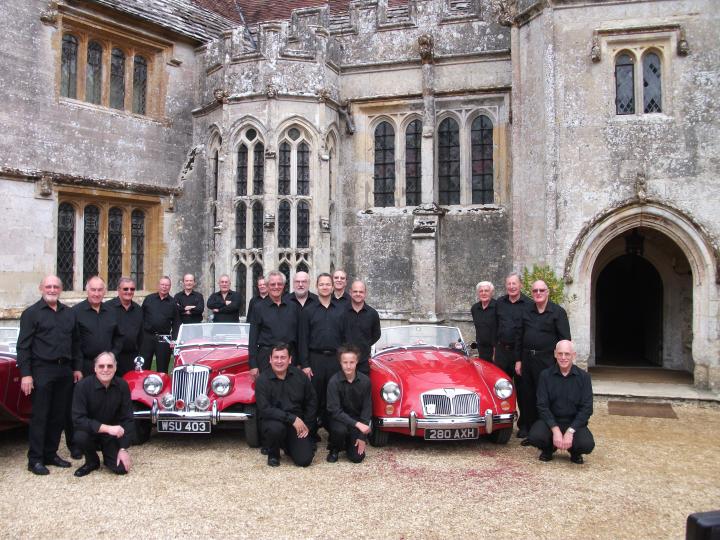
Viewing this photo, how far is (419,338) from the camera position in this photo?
26.6 feet

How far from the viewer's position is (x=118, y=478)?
18.5 feet

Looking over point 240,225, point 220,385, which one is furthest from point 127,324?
point 240,225

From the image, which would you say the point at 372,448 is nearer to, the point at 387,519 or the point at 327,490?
the point at 327,490

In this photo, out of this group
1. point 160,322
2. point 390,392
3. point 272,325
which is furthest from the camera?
point 160,322

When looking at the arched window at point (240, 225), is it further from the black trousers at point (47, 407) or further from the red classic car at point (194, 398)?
the black trousers at point (47, 407)

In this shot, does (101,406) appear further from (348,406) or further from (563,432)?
(563,432)

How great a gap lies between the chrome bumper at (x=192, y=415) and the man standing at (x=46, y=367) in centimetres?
75

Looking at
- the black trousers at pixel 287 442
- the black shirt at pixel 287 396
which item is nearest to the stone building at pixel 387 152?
the black shirt at pixel 287 396

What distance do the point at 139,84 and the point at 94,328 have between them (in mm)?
8240

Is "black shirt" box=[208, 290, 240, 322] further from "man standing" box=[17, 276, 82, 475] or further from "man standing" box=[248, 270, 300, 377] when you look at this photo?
"man standing" box=[17, 276, 82, 475]

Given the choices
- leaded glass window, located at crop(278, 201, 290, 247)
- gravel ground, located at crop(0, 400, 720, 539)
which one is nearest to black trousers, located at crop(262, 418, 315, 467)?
gravel ground, located at crop(0, 400, 720, 539)

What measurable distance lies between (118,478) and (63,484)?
44cm

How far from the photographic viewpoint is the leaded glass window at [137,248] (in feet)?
42.8

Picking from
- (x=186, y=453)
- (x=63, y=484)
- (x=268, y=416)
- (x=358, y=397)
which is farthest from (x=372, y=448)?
(x=63, y=484)
